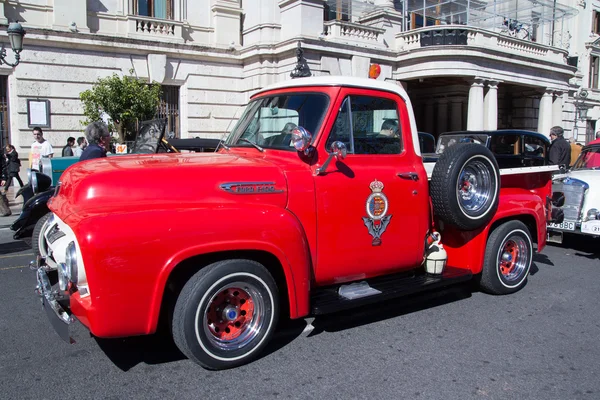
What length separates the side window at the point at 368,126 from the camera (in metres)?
4.48

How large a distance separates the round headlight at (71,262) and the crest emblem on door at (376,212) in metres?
2.30

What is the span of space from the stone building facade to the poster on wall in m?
0.18

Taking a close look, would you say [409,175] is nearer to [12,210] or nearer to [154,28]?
[12,210]

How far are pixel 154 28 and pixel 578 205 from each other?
16.2m

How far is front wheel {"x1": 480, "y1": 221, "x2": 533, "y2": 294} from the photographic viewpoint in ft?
18.1

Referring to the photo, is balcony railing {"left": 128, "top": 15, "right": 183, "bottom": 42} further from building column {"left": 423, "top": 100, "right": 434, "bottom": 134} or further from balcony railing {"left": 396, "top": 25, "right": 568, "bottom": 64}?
building column {"left": 423, "top": 100, "right": 434, "bottom": 134}

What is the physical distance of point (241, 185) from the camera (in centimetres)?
386

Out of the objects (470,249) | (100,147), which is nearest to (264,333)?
(470,249)

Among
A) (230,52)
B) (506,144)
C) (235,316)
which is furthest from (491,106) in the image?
(235,316)

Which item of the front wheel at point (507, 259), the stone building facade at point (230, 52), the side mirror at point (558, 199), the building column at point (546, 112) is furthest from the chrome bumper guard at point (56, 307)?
the building column at point (546, 112)

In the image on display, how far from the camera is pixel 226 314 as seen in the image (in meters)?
3.78

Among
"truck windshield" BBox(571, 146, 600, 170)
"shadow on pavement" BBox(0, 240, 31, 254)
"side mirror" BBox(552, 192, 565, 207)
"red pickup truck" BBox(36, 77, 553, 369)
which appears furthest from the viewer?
"truck windshield" BBox(571, 146, 600, 170)

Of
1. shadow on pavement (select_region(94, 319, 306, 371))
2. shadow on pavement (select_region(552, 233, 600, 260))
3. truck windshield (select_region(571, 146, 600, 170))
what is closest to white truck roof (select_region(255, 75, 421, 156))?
shadow on pavement (select_region(94, 319, 306, 371))

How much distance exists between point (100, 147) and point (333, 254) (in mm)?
3827
